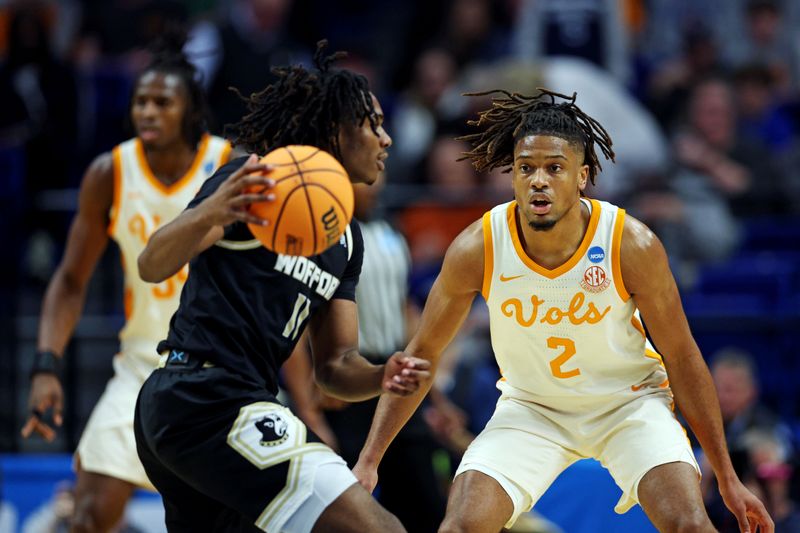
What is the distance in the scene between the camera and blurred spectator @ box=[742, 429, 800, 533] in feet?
24.4

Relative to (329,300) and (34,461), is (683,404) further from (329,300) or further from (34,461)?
(34,461)

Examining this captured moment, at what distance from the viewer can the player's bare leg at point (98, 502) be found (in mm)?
6062

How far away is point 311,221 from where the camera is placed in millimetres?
4270

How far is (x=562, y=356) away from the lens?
5.25 m

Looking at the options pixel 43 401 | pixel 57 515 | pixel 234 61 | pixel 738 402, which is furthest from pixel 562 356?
pixel 234 61

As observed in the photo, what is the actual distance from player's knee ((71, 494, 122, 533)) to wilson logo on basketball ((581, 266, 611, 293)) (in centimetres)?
257

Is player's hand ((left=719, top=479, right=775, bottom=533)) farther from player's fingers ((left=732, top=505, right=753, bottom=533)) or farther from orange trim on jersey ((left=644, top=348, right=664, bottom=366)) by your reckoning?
orange trim on jersey ((left=644, top=348, right=664, bottom=366))

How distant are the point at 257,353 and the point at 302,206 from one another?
644 mm

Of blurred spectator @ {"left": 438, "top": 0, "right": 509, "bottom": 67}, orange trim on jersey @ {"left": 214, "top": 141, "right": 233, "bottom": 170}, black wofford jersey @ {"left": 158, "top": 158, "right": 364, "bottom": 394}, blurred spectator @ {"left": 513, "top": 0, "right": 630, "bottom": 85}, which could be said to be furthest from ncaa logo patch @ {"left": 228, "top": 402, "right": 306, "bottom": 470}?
blurred spectator @ {"left": 438, "top": 0, "right": 509, "bottom": 67}

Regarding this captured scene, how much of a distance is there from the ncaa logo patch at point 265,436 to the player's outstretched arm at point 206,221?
0.57 m

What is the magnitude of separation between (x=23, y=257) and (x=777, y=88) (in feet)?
24.3

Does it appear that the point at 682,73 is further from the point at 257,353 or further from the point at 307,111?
the point at 257,353

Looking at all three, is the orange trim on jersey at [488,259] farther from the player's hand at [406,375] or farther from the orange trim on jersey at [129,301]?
the orange trim on jersey at [129,301]

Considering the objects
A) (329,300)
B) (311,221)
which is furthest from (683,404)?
(311,221)
